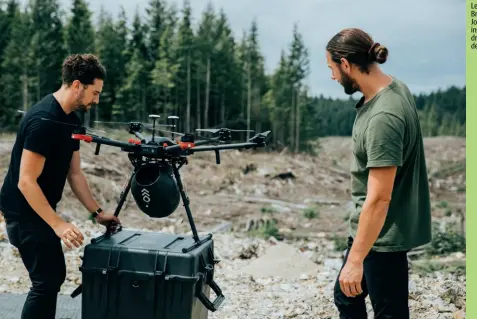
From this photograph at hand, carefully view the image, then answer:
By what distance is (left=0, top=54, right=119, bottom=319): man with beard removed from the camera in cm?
322

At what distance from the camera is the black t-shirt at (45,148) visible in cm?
322

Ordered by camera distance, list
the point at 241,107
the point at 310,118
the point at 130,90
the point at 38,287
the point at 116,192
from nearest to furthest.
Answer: the point at 38,287
the point at 116,192
the point at 130,90
the point at 241,107
the point at 310,118

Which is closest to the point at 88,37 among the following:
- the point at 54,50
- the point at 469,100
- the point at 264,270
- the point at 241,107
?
the point at 54,50

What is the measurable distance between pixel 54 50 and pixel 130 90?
588cm

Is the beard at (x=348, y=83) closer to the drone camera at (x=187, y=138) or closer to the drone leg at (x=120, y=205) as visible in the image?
the drone camera at (x=187, y=138)

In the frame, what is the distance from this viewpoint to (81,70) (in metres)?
3.35

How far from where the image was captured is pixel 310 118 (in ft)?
163

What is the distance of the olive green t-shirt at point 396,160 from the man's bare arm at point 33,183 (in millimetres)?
1736

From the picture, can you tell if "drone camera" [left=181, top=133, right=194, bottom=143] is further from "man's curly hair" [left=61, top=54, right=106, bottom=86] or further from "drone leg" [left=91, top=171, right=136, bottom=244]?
"man's curly hair" [left=61, top=54, right=106, bottom=86]

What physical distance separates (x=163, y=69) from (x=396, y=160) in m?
38.0

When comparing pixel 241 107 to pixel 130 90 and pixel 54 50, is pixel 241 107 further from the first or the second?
pixel 54 50

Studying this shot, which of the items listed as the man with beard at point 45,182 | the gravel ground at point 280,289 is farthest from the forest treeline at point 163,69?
the man with beard at point 45,182

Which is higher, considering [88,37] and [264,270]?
[88,37]

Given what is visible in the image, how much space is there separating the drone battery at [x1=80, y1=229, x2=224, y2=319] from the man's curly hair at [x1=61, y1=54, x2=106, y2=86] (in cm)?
102
